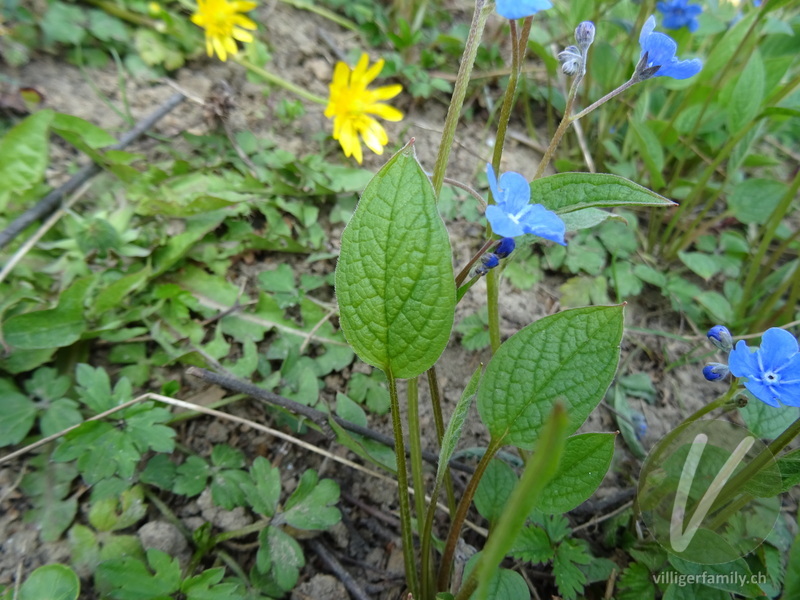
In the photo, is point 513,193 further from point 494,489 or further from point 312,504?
point 312,504

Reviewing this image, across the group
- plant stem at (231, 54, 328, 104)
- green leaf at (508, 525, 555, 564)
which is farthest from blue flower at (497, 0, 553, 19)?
plant stem at (231, 54, 328, 104)

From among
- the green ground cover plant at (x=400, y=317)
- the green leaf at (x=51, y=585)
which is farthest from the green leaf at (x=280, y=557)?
Answer: the green leaf at (x=51, y=585)

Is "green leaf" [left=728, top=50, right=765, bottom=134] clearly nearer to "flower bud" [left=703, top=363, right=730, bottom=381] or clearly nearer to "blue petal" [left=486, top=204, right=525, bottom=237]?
"flower bud" [left=703, top=363, right=730, bottom=381]

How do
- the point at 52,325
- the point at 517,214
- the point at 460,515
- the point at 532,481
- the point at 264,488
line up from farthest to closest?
the point at 52,325, the point at 264,488, the point at 460,515, the point at 517,214, the point at 532,481

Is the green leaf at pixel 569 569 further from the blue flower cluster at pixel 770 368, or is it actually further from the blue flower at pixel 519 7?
the blue flower at pixel 519 7

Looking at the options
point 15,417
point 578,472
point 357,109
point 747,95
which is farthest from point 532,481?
point 747,95

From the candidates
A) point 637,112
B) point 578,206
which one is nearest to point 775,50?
point 637,112
